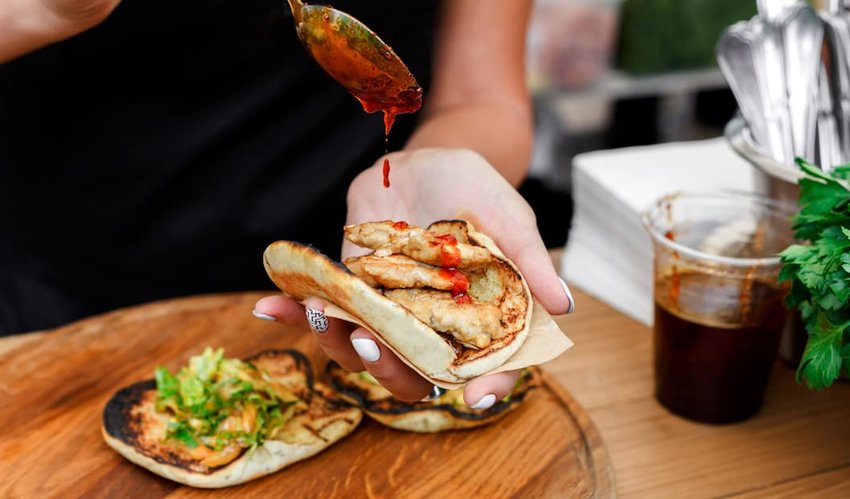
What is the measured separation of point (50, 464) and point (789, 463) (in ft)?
5.17

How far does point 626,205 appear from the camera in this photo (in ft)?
7.72

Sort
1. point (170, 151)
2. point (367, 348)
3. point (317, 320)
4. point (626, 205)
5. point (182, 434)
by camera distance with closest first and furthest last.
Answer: point (367, 348) → point (317, 320) → point (182, 434) → point (626, 205) → point (170, 151)

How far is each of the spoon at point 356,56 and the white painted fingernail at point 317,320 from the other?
1.45 feet

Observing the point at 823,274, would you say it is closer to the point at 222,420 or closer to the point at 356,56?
the point at 356,56

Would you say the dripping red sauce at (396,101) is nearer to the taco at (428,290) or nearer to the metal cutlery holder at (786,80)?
the taco at (428,290)

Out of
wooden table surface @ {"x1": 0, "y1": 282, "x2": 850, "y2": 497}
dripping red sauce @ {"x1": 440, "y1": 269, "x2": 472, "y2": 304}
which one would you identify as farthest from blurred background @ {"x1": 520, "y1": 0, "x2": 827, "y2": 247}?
dripping red sauce @ {"x1": 440, "y1": 269, "x2": 472, "y2": 304}

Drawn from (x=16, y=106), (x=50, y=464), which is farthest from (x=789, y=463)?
(x=16, y=106)

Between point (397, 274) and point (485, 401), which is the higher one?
point (397, 274)

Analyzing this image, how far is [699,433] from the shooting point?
1.95 metres

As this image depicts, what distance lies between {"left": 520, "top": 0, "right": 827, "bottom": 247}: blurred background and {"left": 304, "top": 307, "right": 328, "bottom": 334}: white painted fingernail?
260 centimetres

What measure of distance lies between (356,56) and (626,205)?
1.05m

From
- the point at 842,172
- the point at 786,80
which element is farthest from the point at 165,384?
the point at 786,80

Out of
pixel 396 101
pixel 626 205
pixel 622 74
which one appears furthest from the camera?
pixel 622 74

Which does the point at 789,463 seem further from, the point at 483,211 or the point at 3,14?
the point at 3,14
